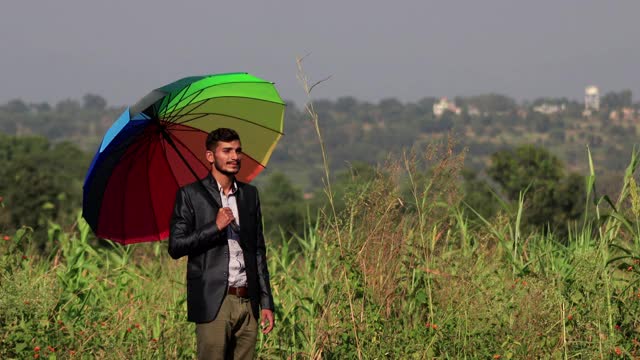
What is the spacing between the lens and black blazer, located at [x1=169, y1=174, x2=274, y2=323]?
4070 mm

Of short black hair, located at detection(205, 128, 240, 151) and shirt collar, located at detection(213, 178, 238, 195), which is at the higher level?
short black hair, located at detection(205, 128, 240, 151)

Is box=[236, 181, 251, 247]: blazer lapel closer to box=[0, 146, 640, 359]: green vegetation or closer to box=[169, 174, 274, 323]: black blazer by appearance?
box=[169, 174, 274, 323]: black blazer

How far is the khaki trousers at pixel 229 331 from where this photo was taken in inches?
161

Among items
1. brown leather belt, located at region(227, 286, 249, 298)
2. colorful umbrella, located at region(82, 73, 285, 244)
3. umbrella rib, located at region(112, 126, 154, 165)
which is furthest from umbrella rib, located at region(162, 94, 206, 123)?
brown leather belt, located at region(227, 286, 249, 298)

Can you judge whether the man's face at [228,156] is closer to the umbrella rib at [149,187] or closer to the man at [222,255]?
the man at [222,255]

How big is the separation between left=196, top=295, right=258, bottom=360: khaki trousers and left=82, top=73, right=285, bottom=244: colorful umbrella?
741mm

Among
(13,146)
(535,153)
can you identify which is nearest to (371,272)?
(535,153)

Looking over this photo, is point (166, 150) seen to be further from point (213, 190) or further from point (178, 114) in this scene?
point (213, 190)

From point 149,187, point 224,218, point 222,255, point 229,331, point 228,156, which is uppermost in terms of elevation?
point 228,156

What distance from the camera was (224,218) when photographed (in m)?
4.02

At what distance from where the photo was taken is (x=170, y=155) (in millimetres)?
4672

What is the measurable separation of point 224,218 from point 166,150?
0.79 meters

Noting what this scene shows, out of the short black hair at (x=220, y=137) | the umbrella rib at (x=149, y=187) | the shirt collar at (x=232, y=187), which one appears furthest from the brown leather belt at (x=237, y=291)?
the umbrella rib at (x=149, y=187)

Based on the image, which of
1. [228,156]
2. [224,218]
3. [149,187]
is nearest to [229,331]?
[224,218]
